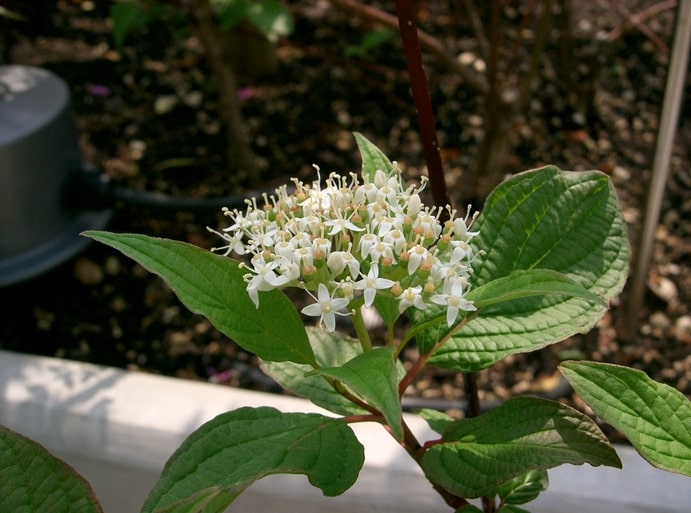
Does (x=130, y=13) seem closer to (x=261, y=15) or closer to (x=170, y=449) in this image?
(x=261, y=15)

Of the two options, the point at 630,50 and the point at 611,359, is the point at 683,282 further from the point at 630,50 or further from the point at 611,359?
the point at 630,50

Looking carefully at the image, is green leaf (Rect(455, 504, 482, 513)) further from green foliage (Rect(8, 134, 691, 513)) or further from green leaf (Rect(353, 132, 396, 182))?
green leaf (Rect(353, 132, 396, 182))

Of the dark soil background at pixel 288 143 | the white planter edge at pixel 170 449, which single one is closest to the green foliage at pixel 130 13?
the dark soil background at pixel 288 143

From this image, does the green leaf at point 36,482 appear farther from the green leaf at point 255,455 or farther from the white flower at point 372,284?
the white flower at point 372,284

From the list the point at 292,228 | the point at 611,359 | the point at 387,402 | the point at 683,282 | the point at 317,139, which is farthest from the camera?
the point at 317,139

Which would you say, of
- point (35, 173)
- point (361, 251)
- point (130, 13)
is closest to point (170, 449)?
point (361, 251)

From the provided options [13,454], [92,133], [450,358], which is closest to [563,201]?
[450,358]
